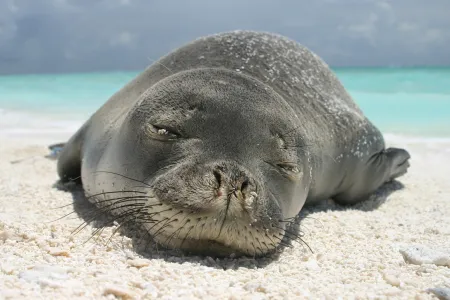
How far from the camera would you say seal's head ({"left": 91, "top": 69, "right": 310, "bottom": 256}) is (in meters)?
2.53

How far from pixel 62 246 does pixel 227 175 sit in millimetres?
963

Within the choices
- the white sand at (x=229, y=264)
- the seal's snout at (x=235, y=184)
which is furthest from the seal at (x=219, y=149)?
the white sand at (x=229, y=264)

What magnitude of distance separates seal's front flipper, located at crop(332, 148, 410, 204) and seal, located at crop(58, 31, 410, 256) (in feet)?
0.08

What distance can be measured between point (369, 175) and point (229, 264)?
2.81m

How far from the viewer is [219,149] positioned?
283 centimetres

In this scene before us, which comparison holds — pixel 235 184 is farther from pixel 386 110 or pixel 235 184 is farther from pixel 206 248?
pixel 386 110

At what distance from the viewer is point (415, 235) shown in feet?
12.2

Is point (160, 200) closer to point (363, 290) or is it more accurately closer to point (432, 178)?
point (363, 290)

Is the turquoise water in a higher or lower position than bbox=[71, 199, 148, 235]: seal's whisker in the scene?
higher

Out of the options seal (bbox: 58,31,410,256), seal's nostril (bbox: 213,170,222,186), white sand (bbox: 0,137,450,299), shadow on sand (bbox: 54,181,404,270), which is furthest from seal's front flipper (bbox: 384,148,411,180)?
seal's nostril (bbox: 213,170,222,186)

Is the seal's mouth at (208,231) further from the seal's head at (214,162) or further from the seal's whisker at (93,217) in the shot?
the seal's whisker at (93,217)

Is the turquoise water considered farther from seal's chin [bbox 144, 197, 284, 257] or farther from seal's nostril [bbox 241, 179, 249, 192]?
seal's nostril [bbox 241, 179, 249, 192]

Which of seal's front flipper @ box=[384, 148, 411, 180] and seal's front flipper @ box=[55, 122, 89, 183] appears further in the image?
seal's front flipper @ box=[384, 148, 411, 180]

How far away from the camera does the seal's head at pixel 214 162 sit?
2.53 metres
